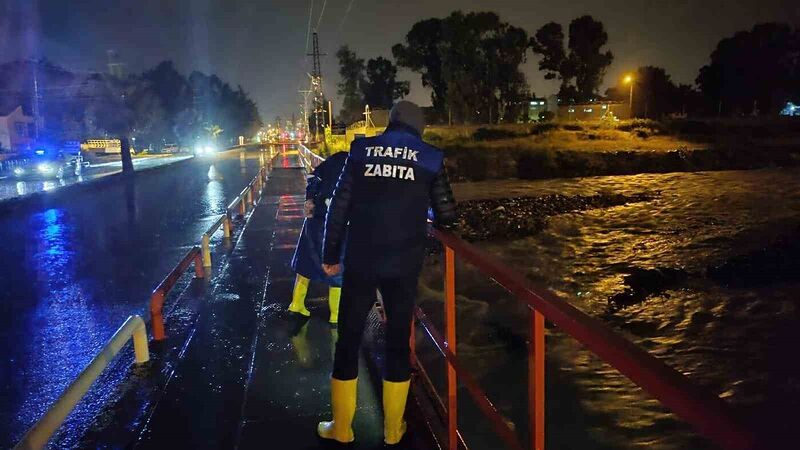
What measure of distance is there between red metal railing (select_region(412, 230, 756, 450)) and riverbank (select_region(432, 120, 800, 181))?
28750 mm

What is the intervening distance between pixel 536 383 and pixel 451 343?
1.16 m

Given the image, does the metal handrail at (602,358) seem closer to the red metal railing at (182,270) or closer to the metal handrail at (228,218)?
the red metal railing at (182,270)

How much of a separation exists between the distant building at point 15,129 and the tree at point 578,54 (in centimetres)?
5427

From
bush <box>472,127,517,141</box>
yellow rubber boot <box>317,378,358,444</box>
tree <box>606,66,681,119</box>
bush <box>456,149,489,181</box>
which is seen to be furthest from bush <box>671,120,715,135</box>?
yellow rubber boot <box>317,378,358,444</box>

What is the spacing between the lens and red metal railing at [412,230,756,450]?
127 centimetres

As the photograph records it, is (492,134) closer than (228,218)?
No

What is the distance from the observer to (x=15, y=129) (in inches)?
2028

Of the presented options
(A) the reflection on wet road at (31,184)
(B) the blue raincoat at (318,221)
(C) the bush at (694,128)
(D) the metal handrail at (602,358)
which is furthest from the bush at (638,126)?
(D) the metal handrail at (602,358)

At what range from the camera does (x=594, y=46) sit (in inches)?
3088

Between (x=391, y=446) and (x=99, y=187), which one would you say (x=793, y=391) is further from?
(x=99, y=187)

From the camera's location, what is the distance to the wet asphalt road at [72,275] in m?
5.51

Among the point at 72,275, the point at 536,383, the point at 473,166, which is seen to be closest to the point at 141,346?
the point at 536,383

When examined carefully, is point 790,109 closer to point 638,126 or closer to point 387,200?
point 638,126

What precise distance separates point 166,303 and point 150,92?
70.5 metres
